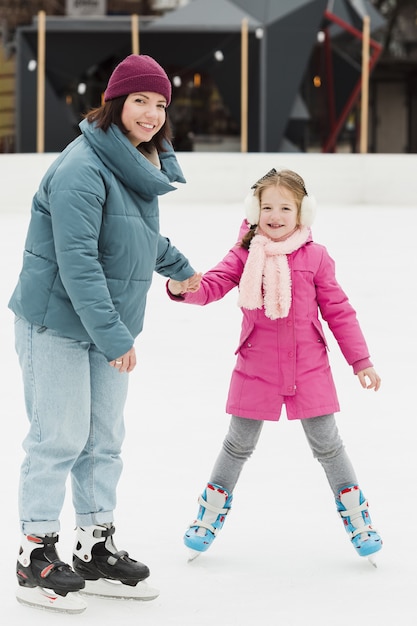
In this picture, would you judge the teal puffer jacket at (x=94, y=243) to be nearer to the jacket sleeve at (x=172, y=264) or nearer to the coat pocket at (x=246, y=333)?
the jacket sleeve at (x=172, y=264)

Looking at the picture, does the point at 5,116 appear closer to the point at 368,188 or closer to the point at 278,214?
the point at 368,188

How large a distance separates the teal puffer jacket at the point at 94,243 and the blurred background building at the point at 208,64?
1411 centimetres

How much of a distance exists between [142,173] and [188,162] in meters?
10.9

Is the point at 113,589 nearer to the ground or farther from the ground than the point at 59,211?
nearer to the ground

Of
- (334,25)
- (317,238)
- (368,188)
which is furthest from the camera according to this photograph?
(334,25)

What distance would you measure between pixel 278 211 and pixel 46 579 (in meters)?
0.98

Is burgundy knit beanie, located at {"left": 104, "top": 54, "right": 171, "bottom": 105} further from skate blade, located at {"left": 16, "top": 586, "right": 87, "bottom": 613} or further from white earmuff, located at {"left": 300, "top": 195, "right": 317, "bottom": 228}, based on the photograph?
skate blade, located at {"left": 16, "top": 586, "right": 87, "bottom": 613}

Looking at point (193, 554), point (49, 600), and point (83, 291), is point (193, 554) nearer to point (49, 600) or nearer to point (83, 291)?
point (49, 600)

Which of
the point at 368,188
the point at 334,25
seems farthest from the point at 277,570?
the point at 334,25

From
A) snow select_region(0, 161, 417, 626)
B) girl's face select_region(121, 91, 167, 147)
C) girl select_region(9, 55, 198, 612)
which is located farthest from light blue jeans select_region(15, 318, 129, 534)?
girl's face select_region(121, 91, 167, 147)

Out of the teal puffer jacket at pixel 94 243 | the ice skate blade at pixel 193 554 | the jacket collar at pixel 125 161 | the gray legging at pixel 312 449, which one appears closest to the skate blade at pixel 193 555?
the ice skate blade at pixel 193 554

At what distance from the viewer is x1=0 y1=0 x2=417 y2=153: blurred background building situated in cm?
1639

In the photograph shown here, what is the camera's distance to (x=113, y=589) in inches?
98.0

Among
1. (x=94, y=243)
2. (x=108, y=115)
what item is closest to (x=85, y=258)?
(x=94, y=243)
